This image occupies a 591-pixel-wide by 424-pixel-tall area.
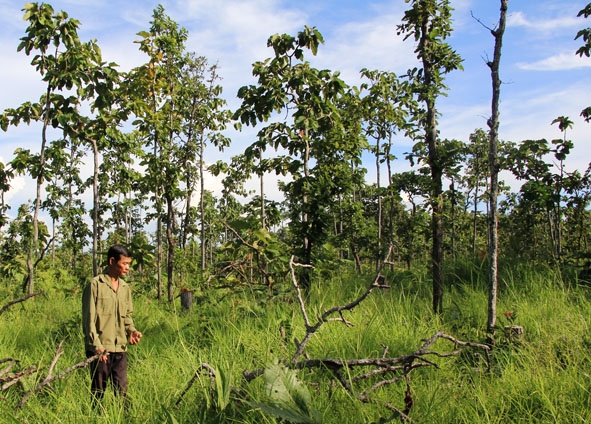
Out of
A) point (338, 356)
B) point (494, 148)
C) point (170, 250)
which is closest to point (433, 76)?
point (494, 148)

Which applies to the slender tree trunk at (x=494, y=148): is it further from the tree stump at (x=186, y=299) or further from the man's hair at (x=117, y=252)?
the tree stump at (x=186, y=299)

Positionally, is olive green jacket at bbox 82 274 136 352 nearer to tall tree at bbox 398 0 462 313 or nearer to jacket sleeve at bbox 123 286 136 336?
jacket sleeve at bbox 123 286 136 336

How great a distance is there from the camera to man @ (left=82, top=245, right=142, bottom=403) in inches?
164

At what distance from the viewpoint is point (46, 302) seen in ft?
29.3

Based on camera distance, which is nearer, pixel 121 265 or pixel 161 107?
pixel 121 265

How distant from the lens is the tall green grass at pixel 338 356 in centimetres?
281

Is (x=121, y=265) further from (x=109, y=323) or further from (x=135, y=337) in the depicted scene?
(x=135, y=337)

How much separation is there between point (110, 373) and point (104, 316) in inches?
21.1

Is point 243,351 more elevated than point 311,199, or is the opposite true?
point 311,199

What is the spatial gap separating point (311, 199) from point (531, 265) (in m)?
3.65

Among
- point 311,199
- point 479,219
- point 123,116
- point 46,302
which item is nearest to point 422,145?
point 311,199

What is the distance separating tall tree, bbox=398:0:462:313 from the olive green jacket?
343 cm

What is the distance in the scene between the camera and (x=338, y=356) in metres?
3.78

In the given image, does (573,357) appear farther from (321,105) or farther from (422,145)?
(321,105)
